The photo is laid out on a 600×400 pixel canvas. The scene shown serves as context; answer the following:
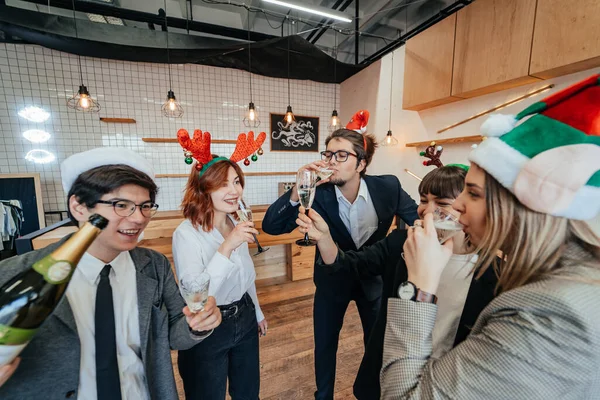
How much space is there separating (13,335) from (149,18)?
4120 millimetres

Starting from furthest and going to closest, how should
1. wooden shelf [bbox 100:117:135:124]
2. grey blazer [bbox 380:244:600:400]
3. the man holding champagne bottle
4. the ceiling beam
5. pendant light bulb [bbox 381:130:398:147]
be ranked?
pendant light bulb [bbox 381:130:398:147] < wooden shelf [bbox 100:117:135:124] < the ceiling beam < the man holding champagne bottle < grey blazer [bbox 380:244:600:400]

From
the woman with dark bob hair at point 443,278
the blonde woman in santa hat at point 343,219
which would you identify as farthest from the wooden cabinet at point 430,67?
the woman with dark bob hair at point 443,278

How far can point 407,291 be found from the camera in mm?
694

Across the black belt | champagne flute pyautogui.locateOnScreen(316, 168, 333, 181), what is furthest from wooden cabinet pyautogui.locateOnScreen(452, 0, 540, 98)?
the black belt

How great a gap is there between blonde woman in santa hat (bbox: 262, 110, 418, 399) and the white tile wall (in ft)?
9.19

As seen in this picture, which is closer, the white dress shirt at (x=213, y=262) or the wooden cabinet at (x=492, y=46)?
the white dress shirt at (x=213, y=262)

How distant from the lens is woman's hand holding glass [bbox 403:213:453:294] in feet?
2.30

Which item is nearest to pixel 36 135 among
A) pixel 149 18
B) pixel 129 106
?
pixel 129 106

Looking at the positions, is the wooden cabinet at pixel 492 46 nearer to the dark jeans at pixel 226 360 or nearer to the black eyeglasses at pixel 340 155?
the black eyeglasses at pixel 340 155

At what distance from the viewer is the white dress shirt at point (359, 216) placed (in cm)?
176

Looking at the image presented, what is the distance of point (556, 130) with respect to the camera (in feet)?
1.80

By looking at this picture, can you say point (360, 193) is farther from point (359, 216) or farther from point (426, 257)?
point (426, 257)

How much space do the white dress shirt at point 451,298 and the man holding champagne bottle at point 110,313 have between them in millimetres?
797

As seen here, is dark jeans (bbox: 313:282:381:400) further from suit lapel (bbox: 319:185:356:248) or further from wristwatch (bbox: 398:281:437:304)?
wristwatch (bbox: 398:281:437:304)
